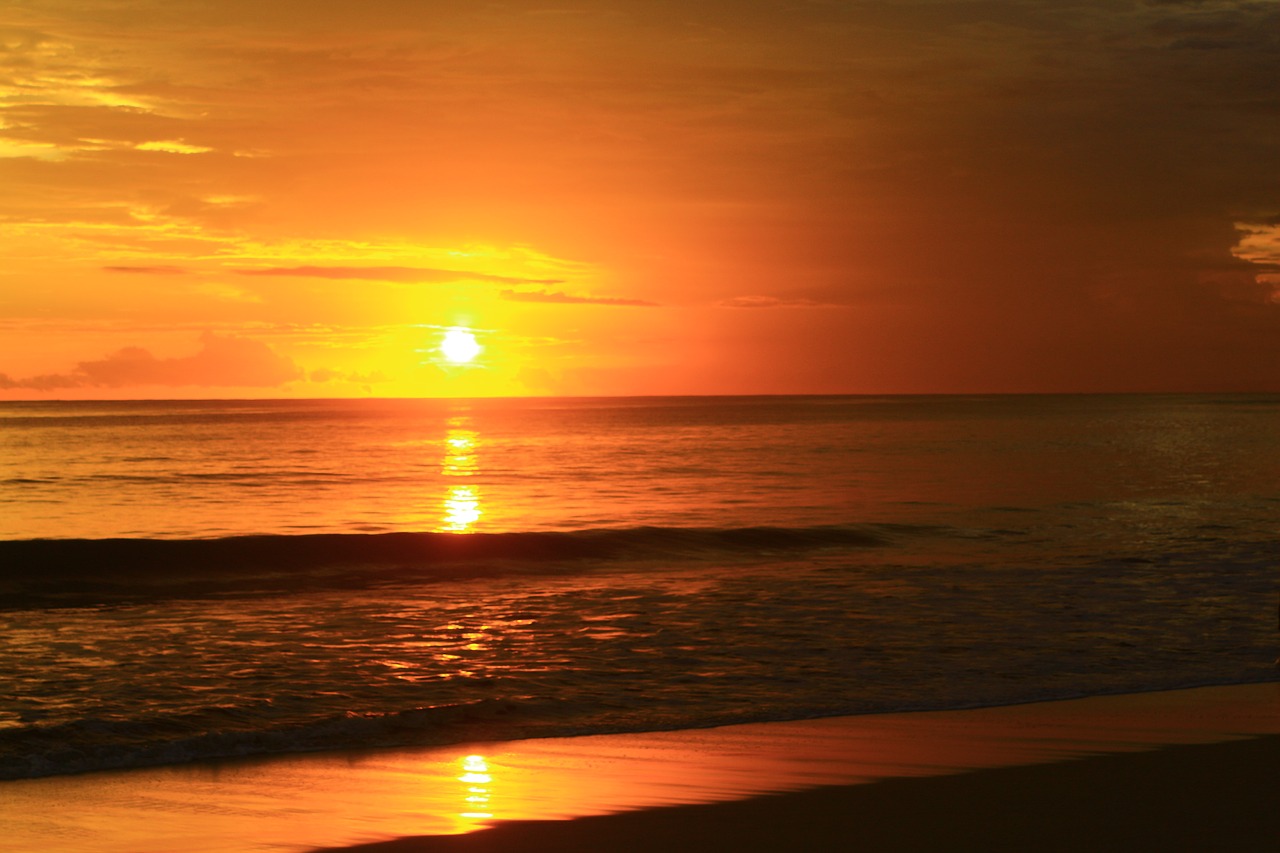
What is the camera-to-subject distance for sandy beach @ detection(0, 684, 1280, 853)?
7.44 metres

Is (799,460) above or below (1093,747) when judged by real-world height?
above

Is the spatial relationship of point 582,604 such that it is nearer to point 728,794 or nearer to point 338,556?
point 338,556

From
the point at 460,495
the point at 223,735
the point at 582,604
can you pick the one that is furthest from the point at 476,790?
the point at 460,495

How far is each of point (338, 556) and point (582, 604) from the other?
9.62m

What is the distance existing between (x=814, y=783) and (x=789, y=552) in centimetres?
1834

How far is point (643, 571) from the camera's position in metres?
23.7

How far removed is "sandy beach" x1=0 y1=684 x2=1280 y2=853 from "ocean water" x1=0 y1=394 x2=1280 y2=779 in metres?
0.80

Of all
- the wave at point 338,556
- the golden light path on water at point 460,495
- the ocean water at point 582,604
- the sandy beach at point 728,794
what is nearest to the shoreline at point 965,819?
the sandy beach at point 728,794

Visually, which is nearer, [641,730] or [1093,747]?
[1093,747]

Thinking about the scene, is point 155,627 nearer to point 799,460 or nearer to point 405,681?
point 405,681

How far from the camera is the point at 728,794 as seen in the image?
27.6 ft

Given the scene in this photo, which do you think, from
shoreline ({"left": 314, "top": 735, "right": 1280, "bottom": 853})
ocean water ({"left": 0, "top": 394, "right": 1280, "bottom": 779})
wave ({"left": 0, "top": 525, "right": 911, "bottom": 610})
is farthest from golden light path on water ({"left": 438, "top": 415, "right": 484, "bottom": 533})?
shoreline ({"left": 314, "top": 735, "right": 1280, "bottom": 853})

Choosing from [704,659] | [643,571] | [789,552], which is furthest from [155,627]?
[789,552]

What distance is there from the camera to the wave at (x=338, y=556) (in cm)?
2217
